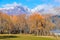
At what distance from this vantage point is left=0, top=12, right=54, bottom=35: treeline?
209ft

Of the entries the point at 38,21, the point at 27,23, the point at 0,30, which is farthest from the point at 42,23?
the point at 0,30

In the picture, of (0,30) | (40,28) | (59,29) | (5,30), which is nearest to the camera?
(40,28)

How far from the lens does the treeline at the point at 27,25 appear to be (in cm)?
6380

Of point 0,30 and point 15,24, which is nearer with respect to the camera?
point 0,30

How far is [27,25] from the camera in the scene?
3014 inches

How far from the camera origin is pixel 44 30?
6325 centimetres

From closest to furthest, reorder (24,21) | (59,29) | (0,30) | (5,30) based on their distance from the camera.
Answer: (0,30) → (5,30) → (24,21) → (59,29)

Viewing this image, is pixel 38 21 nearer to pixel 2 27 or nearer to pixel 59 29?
pixel 2 27

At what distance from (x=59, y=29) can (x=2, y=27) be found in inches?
1381

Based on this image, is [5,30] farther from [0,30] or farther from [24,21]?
[24,21]

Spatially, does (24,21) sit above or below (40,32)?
above

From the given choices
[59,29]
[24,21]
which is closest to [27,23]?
[24,21]

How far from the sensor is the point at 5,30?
2911 inches

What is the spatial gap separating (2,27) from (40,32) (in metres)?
17.8
